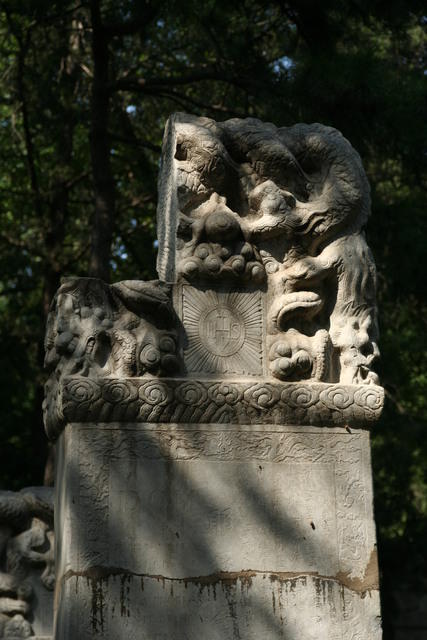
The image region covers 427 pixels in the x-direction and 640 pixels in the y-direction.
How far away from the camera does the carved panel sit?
535cm

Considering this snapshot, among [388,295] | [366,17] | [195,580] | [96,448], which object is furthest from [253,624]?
[388,295]

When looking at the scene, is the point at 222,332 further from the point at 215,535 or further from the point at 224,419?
the point at 215,535

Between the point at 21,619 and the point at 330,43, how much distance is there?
638 centimetres

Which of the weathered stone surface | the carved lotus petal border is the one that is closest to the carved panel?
the carved lotus petal border

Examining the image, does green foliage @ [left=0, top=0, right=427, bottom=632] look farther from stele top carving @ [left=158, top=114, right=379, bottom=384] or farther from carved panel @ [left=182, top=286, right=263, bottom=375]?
carved panel @ [left=182, top=286, right=263, bottom=375]

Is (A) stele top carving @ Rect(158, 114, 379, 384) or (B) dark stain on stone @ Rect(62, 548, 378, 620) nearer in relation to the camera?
(B) dark stain on stone @ Rect(62, 548, 378, 620)

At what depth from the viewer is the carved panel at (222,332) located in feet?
17.6

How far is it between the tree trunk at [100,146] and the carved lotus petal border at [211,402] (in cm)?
786

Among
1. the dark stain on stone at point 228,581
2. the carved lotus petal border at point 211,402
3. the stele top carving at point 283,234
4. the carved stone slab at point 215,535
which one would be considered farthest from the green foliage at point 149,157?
the dark stain on stone at point 228,581

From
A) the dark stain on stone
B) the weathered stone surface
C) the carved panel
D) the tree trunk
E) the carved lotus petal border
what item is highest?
the tree trunk

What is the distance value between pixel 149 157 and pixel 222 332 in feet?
38.8

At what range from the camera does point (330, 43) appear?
1191 cm

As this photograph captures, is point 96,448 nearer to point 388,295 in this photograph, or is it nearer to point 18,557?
point 18,557

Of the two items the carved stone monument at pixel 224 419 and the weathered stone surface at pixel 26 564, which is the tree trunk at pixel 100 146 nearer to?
the weathered stone surface at pixel 26 564
